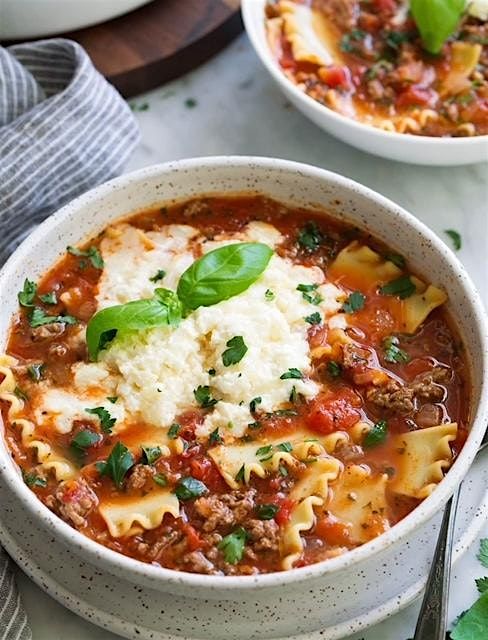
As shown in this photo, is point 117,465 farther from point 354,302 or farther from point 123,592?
point 354,302

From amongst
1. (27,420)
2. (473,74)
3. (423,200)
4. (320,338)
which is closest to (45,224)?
(27,420)

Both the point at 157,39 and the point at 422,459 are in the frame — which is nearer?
the point at 422,459

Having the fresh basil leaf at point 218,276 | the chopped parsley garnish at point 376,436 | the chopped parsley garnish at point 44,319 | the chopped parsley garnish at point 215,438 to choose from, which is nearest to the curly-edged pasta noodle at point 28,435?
the chopped parsley garnish at point 44,319

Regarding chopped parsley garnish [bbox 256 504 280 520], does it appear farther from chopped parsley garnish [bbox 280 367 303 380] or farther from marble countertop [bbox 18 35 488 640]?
marble countertop [bbox 18 35 488 640]

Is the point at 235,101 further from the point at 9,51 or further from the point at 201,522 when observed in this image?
the point at 201,522

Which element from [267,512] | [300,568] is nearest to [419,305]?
[267,512]

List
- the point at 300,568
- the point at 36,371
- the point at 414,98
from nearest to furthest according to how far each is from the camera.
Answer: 1. the point at 300,568
2. the point at 36,371
3. the point at 414,98
